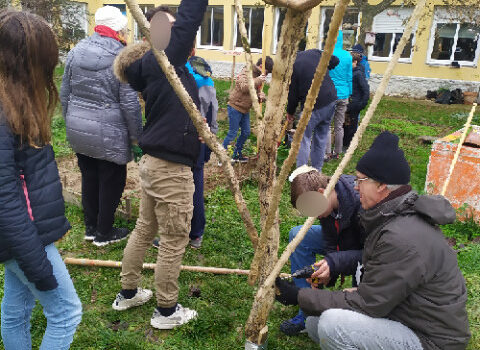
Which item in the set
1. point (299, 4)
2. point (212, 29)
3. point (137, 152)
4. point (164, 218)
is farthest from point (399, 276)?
point (212, 29)

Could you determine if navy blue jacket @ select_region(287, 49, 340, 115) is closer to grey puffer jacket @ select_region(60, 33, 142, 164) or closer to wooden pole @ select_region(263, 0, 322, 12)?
grey puffer jacket @ select_region(60, 33, 142, 164)

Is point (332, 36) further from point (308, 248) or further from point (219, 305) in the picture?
point (219, 305)

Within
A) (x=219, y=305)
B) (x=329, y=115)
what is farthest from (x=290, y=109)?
(x=219, y=305)

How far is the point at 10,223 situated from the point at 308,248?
6.20 ft

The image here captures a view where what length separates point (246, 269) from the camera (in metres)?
3.58

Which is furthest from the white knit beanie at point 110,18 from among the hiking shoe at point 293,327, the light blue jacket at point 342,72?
the light blue jacket at point 342,72

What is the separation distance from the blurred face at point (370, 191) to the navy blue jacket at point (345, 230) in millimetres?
315

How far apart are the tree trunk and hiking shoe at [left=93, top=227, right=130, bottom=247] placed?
189 centimetres

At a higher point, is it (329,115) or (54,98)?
(54,98)

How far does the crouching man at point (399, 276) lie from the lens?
76.1 inches

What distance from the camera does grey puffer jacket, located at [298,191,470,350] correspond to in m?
1.92

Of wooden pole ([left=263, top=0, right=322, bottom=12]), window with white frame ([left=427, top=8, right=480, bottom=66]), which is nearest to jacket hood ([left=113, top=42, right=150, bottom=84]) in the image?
wooden pole ([left=263, top=0, right=322, bottom=12])

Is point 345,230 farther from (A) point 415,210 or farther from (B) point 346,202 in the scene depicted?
(A) point 415,210

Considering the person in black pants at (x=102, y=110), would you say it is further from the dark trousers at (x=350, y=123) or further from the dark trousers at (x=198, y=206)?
the dark trousers at (x=350, y=123)
